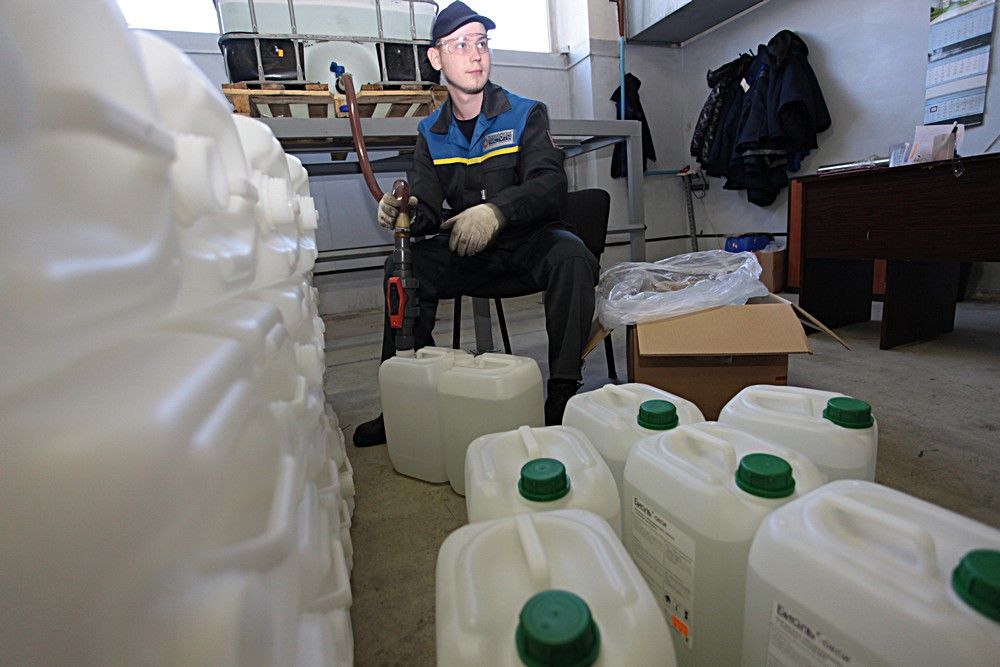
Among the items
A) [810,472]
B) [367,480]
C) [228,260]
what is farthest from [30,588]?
[367,480]

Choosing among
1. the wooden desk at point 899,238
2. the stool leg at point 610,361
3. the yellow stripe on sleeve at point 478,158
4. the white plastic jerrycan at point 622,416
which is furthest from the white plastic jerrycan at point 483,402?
the wooden desk at point 899,238

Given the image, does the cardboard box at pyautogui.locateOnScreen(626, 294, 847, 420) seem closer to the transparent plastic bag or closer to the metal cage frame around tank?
the transparent plastic bag

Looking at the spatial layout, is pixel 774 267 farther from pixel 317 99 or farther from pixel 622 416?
pixel 622 416

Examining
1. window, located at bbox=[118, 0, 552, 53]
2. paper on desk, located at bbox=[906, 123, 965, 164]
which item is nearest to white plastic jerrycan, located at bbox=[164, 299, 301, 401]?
paper on desk, located at bbox=[906, 123, 965, 164]

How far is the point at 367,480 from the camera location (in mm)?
1155

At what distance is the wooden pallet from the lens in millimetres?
1772

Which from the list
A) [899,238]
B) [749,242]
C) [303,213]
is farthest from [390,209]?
[749,242]

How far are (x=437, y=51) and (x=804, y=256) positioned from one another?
177cm

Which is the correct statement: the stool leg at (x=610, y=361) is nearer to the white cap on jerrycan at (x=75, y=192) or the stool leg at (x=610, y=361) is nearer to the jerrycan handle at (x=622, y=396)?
the jerrycan handle at (x=622, y=396)

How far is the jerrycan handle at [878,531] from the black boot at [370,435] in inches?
43.8

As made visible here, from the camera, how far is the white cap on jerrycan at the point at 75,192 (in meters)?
0.16

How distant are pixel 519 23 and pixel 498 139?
3.03 meters

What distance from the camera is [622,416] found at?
783 mm

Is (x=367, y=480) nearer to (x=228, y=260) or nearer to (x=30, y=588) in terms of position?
(x=228, y=260)
